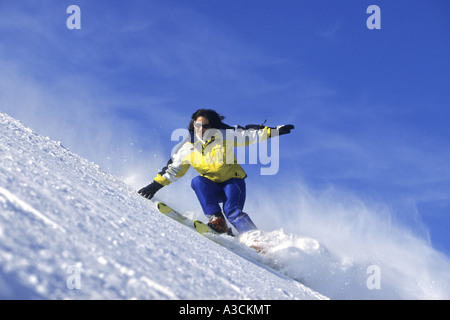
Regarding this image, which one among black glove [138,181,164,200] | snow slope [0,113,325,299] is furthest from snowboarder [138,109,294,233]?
snow slope [0,113,325,299]

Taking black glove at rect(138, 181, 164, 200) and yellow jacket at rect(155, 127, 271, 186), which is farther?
black glove at rect(138, 181, 164, 200)

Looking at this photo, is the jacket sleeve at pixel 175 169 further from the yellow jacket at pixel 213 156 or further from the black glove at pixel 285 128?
the black glove at pixel 285 128

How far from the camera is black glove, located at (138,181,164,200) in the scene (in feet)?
14.8

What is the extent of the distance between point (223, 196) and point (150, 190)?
995mm

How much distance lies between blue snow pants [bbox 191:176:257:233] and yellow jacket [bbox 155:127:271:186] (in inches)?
3.8

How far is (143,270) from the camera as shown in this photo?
131cm

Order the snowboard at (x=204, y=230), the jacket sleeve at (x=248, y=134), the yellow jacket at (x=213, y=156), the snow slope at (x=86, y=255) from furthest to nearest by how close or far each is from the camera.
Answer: the jacket sleeve at (x=248, y=134)
the yellow jacket at (x=213, y=156)
the snowboard at (x=204, y=230)
the snow slope at (x=86, y=255)

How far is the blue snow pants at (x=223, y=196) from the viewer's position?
13.5 feet

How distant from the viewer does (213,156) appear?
4.31 metres

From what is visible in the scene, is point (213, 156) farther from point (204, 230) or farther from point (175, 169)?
point (204, 230)

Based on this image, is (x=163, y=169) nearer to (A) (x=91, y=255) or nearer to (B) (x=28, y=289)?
(A) (x=91, y=255)

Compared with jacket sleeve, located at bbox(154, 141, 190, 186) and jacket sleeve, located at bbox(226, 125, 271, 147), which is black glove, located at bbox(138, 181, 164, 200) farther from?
jacket sleeve, located at bbox(226, 125, 271, 147)

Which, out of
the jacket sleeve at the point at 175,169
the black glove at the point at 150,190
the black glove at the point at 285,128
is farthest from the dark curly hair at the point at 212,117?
the black glove at the point at 150,190
